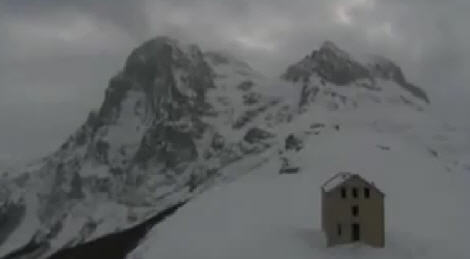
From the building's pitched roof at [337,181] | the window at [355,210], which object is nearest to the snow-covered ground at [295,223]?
the window at [355,210]

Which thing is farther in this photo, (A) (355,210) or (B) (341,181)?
(B) (341,181)

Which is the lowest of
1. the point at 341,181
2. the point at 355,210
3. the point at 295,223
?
the point at 295,223

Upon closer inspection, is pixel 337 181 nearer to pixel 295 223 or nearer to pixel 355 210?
pixel 355 210

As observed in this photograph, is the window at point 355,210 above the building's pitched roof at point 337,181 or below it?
below

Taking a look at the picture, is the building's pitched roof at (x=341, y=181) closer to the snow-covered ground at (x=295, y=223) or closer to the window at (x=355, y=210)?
the window at (x=355, y=210)

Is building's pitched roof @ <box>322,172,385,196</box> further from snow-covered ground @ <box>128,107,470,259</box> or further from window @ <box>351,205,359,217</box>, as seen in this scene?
snow-covered ground @ <box>128,107,470,259</box>

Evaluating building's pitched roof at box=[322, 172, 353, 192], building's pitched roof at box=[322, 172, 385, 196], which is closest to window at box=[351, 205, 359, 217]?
building's pitched roof at box=[322, 172, 385, 196]

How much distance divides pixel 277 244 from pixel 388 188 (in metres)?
75.9

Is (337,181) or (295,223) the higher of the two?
(337,181)

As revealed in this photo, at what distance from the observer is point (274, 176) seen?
656ft

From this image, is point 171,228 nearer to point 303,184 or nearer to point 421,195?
point 303,184

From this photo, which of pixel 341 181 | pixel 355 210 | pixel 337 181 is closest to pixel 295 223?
pixel 337 181

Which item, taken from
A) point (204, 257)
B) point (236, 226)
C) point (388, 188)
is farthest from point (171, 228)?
point (388, 188)

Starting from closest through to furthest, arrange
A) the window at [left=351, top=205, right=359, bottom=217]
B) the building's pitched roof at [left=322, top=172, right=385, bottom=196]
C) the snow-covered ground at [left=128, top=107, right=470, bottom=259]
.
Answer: the window at [left=351, top=205, right=359, bottom=217] → the building's pitched roof at [left=322, top=172, right=385, bottom=196] → the snow-covered ground at [left=128, top=107, right=470, bottom=259]
